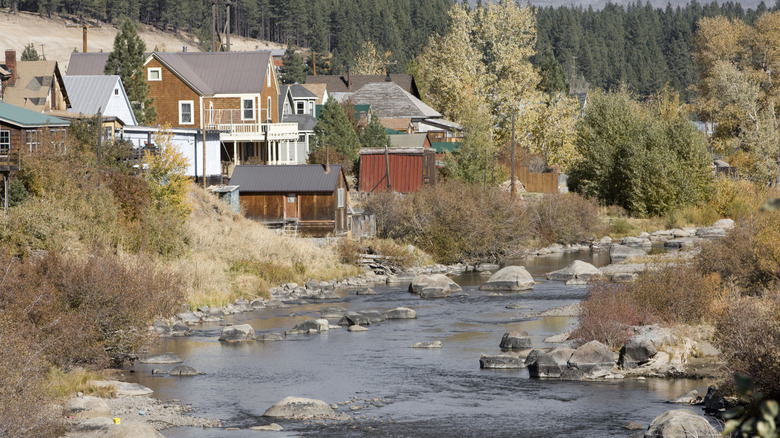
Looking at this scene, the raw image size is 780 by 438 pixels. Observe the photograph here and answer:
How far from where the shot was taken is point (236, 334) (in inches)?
1168

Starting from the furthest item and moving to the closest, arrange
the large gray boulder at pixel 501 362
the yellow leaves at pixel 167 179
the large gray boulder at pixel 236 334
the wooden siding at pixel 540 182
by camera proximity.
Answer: the wooden siding at pixel 540 182, the yellow leaves at pixel 167 179, the large gray boulder at pixel 236 334, the large gray boulder at pixel 501 362

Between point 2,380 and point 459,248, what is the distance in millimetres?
36921

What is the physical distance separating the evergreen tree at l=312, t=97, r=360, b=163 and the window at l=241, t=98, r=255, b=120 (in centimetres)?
466

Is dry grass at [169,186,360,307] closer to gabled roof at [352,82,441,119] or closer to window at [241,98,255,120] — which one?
window at [241,98,255,120]

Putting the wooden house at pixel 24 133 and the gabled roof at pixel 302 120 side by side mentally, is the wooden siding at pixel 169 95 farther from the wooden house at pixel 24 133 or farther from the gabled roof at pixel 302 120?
the wooden house at pixel 24 133

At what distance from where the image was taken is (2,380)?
52.0ft

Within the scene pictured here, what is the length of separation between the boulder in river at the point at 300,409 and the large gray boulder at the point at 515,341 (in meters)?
8.28

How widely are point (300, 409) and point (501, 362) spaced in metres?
6.90

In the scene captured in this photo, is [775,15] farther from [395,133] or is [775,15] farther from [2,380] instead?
[2,380]

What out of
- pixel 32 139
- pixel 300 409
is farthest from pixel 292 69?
pixel 300 409

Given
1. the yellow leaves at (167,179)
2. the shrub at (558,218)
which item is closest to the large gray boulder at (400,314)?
the yellow leaves at (167,179)

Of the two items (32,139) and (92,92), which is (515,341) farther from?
(92,92)

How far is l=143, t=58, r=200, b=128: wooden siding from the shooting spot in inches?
2363

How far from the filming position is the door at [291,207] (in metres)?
50.6
